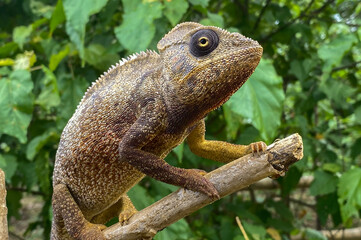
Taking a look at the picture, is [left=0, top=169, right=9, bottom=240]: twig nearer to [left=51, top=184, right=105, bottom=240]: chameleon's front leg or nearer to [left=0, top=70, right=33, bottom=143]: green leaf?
[left=51, top=184, right=105, bottom=240]: chameleon's front leg

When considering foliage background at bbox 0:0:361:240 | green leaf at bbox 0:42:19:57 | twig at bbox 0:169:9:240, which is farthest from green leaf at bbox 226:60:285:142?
green leaf at bbox 0:42:19:57

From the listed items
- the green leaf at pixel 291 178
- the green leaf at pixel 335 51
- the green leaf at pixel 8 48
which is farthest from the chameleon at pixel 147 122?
the green leaf at pixel 291 178

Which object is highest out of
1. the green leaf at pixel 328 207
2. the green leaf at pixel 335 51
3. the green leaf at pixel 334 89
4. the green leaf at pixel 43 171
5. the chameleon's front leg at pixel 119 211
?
the green leaf at pixel 335 51

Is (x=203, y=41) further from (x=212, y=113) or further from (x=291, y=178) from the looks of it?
(x=291, y=178)

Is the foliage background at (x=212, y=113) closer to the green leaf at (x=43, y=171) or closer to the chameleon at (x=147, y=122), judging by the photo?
the green leaf at (x=43, y=171)

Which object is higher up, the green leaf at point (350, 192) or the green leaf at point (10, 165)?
the green leaf at point (10, 165)
